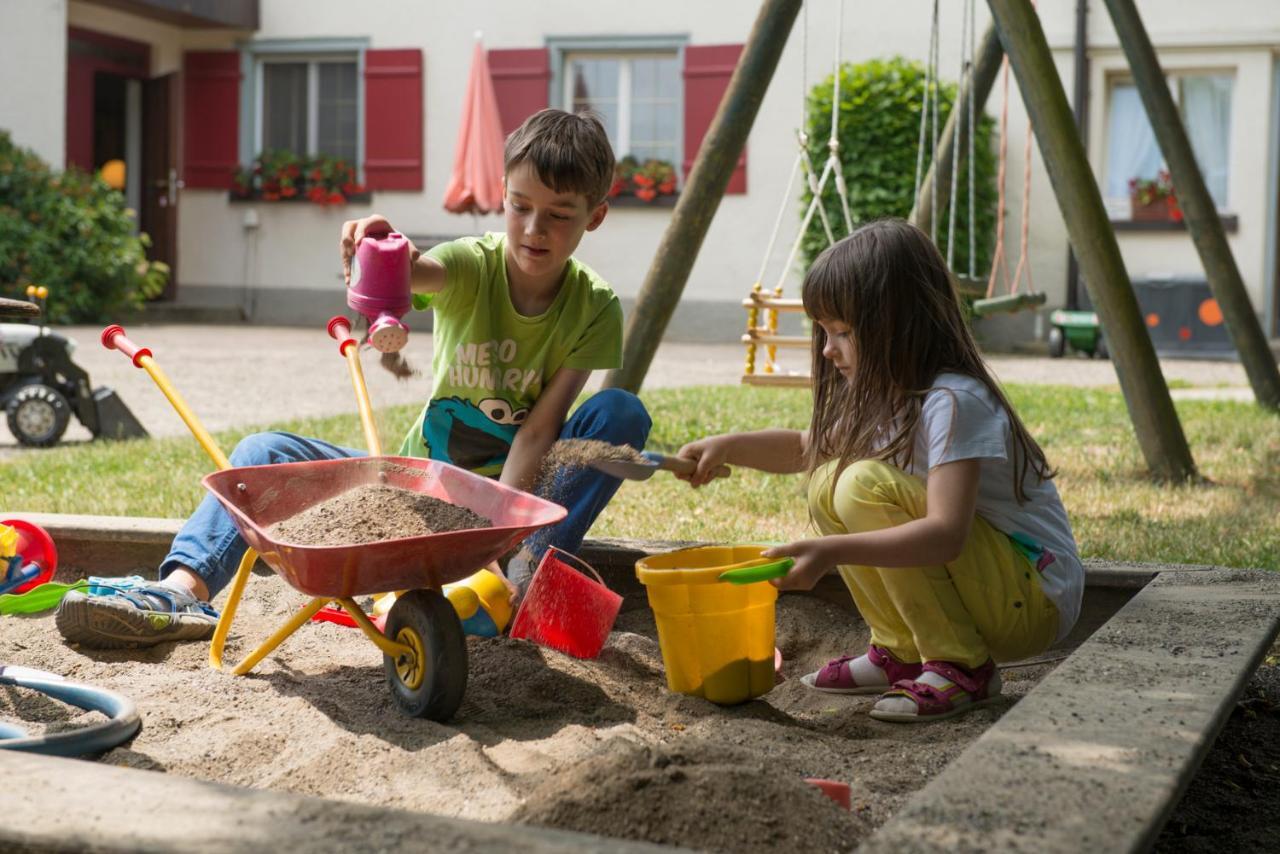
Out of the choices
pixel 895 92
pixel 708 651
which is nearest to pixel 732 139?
pixel 708 651

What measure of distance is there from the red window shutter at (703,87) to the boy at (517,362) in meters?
10.4

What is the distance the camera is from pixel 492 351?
297 cm

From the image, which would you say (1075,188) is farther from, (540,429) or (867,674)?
(867,674)

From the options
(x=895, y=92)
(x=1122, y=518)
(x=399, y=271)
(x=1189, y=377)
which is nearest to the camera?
(x=399, y=271)

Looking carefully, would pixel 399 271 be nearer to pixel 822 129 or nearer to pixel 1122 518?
pixel 1122 518

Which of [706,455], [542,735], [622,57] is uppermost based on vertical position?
[622,57]

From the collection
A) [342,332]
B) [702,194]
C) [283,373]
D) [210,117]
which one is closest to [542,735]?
[342,332]

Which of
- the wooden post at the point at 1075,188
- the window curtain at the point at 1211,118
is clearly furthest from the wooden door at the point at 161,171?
the wooden post at the point at 1075,188

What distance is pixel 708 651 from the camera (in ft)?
7.85

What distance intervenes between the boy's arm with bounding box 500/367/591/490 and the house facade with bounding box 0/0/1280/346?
10.2m

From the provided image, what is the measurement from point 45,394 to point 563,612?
4.23 metres

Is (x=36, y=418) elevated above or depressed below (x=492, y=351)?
below

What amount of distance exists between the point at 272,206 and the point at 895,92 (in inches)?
237

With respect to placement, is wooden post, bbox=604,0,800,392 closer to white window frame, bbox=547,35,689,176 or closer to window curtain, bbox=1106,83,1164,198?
white window frame, bbox=547,35,689,176
